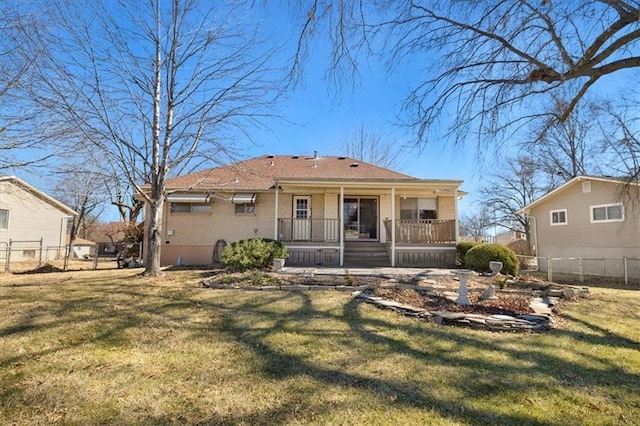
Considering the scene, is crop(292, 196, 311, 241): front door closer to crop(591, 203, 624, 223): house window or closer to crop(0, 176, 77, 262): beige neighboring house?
crop(0, 176, 77, 262): beige neighboring house

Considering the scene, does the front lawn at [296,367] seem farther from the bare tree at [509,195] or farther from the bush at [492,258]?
the bare tree at [509,195]

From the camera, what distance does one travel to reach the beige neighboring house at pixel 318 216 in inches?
499

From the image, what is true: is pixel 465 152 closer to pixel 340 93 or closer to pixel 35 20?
pixel 340 93

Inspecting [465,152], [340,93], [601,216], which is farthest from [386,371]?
[601,216]

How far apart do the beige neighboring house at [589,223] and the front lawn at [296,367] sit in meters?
9.12

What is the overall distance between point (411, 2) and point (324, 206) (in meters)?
10.4

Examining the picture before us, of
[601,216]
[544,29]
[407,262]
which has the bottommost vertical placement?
[407,262]

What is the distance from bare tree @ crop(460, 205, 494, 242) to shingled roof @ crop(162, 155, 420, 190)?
23.9 metres

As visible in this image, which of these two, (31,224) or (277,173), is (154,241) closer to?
(277,173)

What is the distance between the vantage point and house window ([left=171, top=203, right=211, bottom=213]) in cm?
1445

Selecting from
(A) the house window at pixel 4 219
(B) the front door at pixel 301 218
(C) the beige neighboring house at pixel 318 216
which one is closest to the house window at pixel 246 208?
(C) the beige neighboring house at pixel 318 216

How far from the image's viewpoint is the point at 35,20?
21.9 ft

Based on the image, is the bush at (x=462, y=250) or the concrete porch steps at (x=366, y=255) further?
the concrete porch steps at (x=366, y=255)

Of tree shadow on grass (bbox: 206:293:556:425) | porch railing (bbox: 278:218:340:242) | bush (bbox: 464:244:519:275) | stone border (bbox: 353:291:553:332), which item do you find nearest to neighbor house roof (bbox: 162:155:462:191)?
porch railing (bbox: 278:218:340:242)
